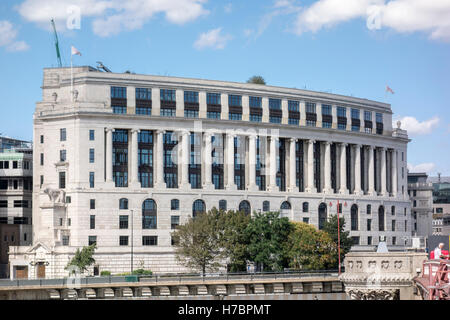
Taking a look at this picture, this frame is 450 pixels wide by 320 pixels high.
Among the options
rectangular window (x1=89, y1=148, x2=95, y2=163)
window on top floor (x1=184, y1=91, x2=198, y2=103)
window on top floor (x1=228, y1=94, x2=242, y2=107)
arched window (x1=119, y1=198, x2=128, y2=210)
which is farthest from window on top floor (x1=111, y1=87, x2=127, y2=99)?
window on top floor (x1=228, y1=94, x2=242, y2=107)

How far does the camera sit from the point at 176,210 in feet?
468

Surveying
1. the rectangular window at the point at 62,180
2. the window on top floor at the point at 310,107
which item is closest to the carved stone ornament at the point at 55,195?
the rectangular window at the point at 62,180

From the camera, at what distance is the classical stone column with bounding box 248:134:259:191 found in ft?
495

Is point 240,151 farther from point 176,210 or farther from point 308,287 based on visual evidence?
point 308,287

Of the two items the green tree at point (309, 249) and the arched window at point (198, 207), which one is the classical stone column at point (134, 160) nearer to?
→ the arched window at point (198, 207)

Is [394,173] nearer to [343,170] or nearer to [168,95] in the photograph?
[343,170]

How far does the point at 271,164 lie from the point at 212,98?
1724 centimetres

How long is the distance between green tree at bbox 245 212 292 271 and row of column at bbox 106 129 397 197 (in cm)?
1828

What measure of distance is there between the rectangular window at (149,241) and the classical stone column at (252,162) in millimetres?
21643

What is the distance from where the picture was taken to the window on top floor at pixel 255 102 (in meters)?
153
